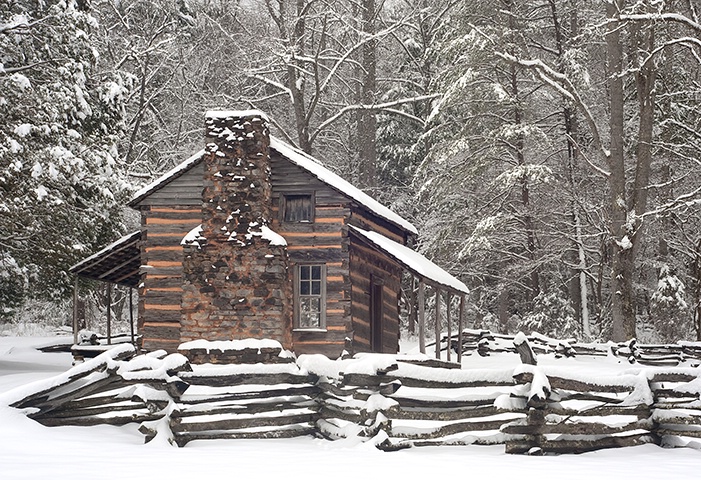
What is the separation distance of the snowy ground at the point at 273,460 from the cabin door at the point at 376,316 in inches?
496

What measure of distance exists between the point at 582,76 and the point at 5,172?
17.1 m

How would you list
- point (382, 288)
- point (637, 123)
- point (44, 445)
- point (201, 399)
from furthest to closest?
point (637, 123), point (382, 288), point (201, 399), point (44, 445)

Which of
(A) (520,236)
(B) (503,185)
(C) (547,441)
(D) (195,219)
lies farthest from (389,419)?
(A) (520,236)

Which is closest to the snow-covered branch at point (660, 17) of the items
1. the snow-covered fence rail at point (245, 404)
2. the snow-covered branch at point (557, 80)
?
the snow-covered branch at point (557, 80)

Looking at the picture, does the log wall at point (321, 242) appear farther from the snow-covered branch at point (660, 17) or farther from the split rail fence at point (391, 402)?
the split rail fence at point (391, 402)

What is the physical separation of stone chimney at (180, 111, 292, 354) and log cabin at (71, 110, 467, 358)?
0.9 inches

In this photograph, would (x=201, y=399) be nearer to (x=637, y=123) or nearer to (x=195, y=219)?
(x=195, y=219)

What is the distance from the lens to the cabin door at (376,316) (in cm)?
2284

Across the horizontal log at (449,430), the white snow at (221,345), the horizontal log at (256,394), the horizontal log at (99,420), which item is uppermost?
the white snow at (221,345)


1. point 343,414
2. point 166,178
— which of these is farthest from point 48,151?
point 343,414

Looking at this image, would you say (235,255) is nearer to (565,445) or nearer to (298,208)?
(298,208)

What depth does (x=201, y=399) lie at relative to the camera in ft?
32.5

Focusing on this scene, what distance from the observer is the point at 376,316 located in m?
23.3

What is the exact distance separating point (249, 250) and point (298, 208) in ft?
6.98
